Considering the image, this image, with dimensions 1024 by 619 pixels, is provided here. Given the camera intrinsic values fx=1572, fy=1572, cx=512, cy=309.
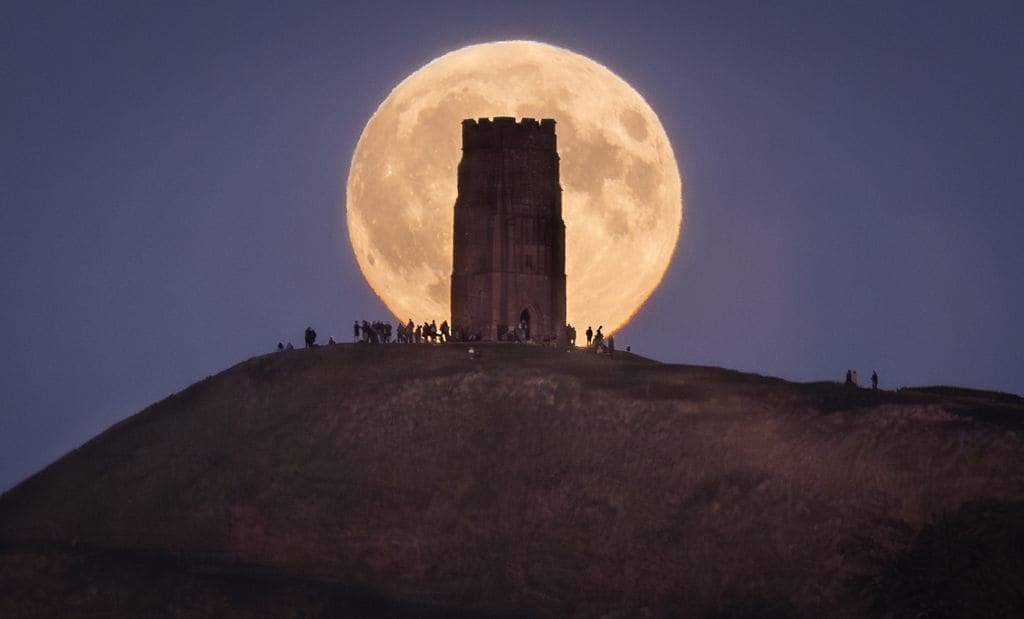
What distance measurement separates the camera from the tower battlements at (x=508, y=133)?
85.1 m

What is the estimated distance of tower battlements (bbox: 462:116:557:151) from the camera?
85062 millimetres

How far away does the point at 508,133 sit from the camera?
279 ft

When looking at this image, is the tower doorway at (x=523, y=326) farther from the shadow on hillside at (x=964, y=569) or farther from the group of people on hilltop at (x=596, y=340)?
the shadow on hillside at (x=964, y=569)

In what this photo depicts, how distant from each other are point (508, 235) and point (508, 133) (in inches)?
221

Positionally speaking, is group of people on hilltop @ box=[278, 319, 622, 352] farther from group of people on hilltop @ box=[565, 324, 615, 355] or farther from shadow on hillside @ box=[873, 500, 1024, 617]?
shadow on hillside @ box=[873, 500, 1024, 617]

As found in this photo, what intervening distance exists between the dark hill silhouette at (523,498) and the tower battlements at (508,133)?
15.7 meters

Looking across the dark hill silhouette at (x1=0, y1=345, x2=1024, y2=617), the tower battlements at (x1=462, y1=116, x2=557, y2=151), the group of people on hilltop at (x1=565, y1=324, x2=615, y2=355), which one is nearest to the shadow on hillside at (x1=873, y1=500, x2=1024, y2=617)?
the dark hill silhouette at (x1=0, y1=345, x2=1024, y2=617)

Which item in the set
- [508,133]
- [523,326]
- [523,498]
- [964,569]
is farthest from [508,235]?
[964,569]

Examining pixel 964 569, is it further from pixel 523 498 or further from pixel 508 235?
pixel 508 235

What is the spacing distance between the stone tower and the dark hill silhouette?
10568 mm

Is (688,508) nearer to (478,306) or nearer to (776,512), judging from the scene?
(776,512)

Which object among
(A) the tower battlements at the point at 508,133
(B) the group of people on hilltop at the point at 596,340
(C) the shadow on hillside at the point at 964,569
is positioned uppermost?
(A) the tower battlements at the point at 508,133

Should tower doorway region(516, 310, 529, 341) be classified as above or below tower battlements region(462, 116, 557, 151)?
below

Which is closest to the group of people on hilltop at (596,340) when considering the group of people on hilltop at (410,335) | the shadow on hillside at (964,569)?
→ the group of people on hilltop at (410,335)
